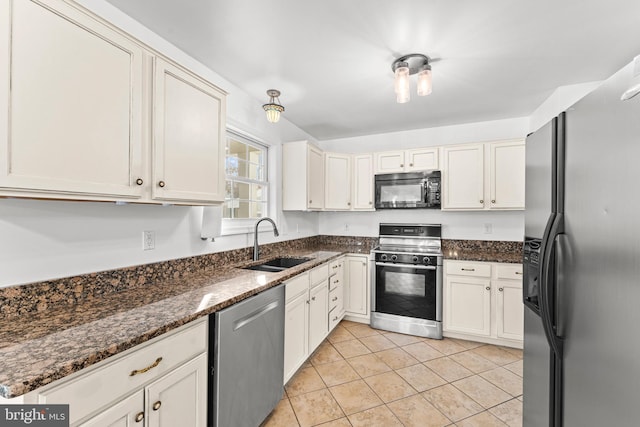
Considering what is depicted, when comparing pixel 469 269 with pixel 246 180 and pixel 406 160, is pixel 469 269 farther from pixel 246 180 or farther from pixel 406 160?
pixel 246 180

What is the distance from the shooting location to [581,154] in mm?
951

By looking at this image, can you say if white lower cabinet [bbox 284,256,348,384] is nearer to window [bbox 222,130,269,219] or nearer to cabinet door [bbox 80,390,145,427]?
window [bbox 222,130,269,219]

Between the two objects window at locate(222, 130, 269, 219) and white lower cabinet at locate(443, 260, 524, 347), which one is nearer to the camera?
window at locate(222, 130, 269, 219)

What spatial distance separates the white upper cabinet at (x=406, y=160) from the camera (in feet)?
11.0

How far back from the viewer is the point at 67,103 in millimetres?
1083

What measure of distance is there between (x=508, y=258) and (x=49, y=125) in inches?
145

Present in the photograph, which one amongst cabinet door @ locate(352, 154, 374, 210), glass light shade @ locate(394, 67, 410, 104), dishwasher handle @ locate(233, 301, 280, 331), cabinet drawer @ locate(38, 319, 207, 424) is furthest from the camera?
cabinet door @ locate(352, 154, 374, 210)

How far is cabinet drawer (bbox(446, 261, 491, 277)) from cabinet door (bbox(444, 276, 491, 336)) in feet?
0.17

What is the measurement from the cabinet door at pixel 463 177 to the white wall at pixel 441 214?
1.16 feet

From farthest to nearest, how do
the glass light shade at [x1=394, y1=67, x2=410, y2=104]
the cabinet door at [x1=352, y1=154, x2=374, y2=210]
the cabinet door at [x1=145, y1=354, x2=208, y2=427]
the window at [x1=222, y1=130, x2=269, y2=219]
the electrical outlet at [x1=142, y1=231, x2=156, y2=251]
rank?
the cabinet door at [x1=352, y1=154, x2=374, y2=210] → the window at [x1=222, y1=130, x2=269, y2=219] → the glass light shade at [x1=394, y1=67, x2=410, y2=104] → the electrical outlet at [x1=142, y1=231, x2=156, y2=251] → the cabinet door at [x1=145, y1=354, x2=208, y2=427]

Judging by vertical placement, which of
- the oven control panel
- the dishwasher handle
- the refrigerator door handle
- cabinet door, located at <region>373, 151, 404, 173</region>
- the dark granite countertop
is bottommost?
the dishwasher handle

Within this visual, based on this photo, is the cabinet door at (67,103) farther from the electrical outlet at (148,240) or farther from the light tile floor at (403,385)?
the light tile floor at (403,385)

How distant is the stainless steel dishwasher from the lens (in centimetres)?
138

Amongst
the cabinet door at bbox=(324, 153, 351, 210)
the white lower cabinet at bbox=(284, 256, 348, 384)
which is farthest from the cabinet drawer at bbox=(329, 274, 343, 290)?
the cabinet door at bbox=(324, 153, 351, 210)
